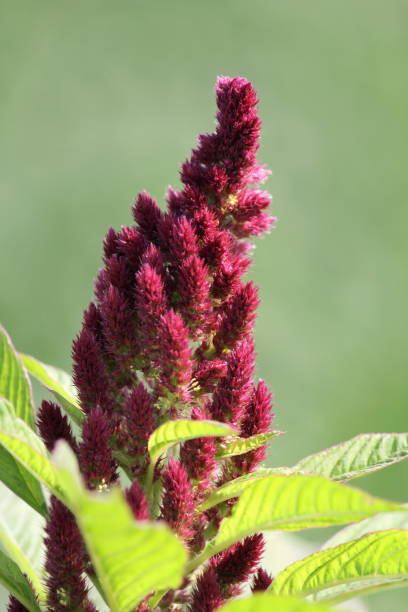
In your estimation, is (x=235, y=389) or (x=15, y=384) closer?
(x=235, y=389)

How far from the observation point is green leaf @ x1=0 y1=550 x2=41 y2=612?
1.13 metres

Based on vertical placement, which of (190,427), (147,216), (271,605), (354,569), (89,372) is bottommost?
(271,605)

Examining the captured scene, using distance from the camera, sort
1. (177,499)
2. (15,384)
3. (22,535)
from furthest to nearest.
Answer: (22,535)
(15,384)
(177,499)

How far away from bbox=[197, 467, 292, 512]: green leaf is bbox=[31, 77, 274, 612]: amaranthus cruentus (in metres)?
0.02

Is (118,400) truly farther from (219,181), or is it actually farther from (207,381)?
(219,181)

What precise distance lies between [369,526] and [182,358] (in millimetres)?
553

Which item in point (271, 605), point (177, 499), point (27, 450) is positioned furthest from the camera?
point (177, 499)

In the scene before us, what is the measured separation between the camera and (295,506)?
3.16 feet

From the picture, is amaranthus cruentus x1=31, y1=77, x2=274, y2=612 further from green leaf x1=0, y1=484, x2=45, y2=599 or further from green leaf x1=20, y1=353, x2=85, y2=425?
green leaf x1=0, y1=484, x2=45, y2=599

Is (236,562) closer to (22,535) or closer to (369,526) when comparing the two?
(369,526)

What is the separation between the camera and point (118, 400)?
3.91ft

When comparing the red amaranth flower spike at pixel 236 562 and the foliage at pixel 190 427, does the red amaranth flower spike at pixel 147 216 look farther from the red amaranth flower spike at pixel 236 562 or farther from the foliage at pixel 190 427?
the red amaranth flower spike at pixel 236 562

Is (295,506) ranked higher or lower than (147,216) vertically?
lower

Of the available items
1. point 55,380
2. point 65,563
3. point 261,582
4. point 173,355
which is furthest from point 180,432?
point 55,380
